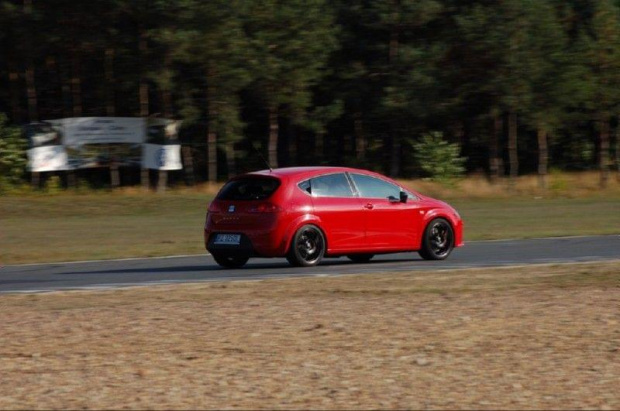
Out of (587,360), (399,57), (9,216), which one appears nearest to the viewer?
(587,360)

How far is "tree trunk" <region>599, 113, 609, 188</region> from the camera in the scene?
172 feet

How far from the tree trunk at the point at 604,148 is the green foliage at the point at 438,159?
5.85m

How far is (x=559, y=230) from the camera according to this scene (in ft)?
93.0

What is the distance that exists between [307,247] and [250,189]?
1202 mm

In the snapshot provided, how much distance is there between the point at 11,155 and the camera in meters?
47.1

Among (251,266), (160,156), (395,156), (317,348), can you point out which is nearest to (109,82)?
(160,156)

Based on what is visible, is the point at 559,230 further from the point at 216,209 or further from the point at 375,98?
the point at 375,98

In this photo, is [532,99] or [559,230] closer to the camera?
[559,230]

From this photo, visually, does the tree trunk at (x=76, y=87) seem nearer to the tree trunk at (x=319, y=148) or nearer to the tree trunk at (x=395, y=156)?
the tree trunk at (x=319, y=148)

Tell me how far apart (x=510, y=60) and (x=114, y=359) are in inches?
→ 1646

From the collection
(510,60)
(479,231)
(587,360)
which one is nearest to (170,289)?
(587,360)

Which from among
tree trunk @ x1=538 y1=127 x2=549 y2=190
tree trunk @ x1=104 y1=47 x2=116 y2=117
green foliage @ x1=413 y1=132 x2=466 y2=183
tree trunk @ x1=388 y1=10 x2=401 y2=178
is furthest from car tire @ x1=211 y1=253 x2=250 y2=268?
tree trunk @ x1=388 y1=10 x2=401 y2=178

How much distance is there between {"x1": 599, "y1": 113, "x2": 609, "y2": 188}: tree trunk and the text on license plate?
3480 cm

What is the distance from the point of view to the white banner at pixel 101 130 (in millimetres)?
46219
